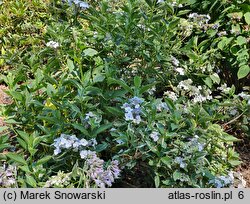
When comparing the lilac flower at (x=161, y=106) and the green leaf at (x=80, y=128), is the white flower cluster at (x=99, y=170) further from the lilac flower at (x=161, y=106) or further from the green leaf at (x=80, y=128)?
the lilac flower at (x=161, y=106)

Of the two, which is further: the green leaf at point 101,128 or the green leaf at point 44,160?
the green leaf at point 101,128

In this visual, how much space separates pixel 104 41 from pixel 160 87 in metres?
0.53

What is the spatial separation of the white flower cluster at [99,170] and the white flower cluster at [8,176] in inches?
13.0

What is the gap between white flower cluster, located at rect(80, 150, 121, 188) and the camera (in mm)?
2154

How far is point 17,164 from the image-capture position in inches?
91.0

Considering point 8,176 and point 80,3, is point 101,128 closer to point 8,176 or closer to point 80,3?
point 8,176

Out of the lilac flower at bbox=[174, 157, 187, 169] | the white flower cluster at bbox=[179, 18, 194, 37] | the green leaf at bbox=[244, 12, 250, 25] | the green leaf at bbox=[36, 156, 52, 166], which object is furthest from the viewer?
the green leaf at bbox=[244, 12, 250, 25]

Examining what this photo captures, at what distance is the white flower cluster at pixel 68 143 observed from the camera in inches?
88.1

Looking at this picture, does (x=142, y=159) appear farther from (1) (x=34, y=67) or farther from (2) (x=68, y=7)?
(2) (x=68, y=7)

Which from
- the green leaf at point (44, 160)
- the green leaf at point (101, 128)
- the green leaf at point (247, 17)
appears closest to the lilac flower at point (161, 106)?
the green leaf at point (101, 128)

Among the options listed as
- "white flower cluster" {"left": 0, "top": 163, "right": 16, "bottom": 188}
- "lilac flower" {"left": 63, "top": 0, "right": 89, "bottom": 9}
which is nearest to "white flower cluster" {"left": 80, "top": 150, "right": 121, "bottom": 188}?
"white flower cluster" {"left": 0, "top": 163, "right": 16, "bottom": 188}

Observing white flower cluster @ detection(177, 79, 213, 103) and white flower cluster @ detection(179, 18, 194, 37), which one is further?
white flower cluster @ detection(179, 18, 194, 37)

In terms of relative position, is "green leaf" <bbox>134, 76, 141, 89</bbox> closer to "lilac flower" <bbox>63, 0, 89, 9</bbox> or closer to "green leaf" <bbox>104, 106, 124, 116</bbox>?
"green leaf" <bbox>104, 106, 124, 116</bbox>
